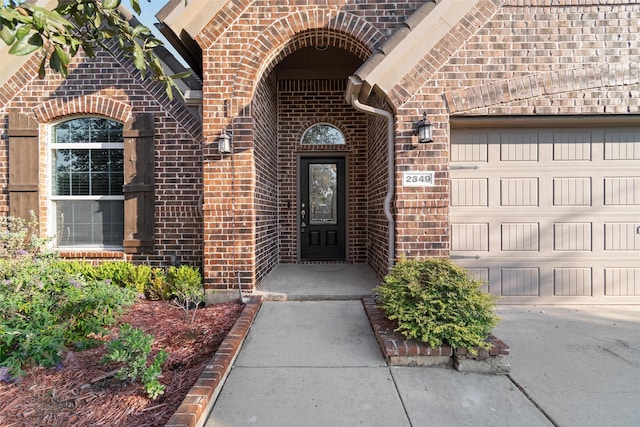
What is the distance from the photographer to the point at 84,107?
4.62m

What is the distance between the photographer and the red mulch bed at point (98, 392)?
196cm

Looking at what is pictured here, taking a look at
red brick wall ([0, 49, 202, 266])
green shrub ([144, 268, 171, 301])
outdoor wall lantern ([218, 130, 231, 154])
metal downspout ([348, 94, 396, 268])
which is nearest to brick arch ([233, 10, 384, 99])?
outdoor wall lantern ([218, 130, 231, 154])

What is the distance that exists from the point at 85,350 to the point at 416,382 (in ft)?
9.60

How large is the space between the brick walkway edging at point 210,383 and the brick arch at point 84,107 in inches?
148

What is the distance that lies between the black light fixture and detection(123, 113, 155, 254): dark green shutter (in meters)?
3.95

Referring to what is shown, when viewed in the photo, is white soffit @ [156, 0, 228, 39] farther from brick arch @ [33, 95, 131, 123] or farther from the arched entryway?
brick arch @ [33, 95, 131, 123]

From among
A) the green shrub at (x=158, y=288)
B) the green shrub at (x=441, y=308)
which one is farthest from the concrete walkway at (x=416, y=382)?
the green shrub at (x=158, y=288)

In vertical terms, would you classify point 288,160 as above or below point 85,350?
above

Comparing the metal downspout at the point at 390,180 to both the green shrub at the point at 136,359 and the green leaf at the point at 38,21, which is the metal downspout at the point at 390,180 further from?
the green leaf at the point at 38,21

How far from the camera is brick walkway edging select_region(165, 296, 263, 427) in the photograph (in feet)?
6.23

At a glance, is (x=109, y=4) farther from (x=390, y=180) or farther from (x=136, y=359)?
(x=390, y=180)

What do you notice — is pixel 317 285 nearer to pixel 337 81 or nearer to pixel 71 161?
pixel 337 81

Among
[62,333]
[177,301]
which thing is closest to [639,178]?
[177,301]

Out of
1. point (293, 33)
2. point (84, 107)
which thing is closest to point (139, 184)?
point (84, 107)
